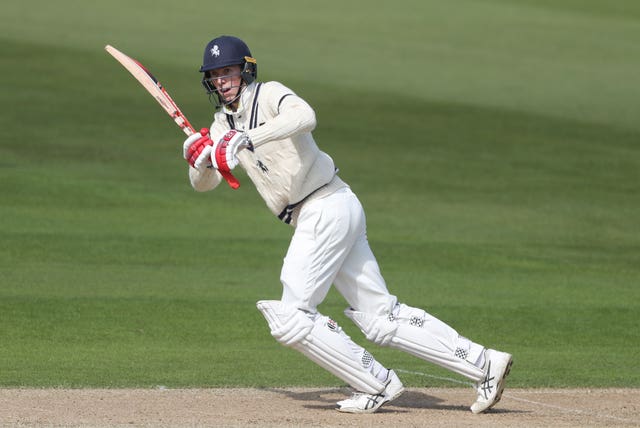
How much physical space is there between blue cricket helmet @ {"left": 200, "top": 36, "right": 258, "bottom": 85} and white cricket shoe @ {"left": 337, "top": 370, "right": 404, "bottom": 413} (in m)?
2.05

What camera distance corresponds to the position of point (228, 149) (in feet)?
22.7

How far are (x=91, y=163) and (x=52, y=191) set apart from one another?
1.84 metres

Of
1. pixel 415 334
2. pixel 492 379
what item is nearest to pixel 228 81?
pixel 415 334

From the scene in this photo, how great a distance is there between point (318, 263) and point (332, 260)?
0.10 meters

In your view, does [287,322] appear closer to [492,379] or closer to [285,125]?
[285,125]

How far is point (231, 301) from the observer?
11258 millimetres

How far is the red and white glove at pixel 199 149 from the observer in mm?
7051

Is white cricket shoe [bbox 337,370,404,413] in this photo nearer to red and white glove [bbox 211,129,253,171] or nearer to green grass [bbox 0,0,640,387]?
green grass [bbox 0,0,640,387]

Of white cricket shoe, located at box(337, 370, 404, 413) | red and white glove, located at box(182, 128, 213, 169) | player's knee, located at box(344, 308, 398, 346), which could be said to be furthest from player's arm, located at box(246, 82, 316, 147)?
white cricket shoe, located at box(337, 370, 404, 413)

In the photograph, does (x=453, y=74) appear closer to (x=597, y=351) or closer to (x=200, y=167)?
(x=597, y=351)

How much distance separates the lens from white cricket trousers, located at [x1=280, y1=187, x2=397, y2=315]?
7.19 m

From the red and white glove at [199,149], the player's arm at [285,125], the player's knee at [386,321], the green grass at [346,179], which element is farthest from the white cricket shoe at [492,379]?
the red and white glove at [199,149]

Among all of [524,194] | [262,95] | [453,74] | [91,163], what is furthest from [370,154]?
[262,95]

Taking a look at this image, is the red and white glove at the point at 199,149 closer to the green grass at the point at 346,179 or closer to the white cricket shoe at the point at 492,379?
the green grass at the point at 346,179
